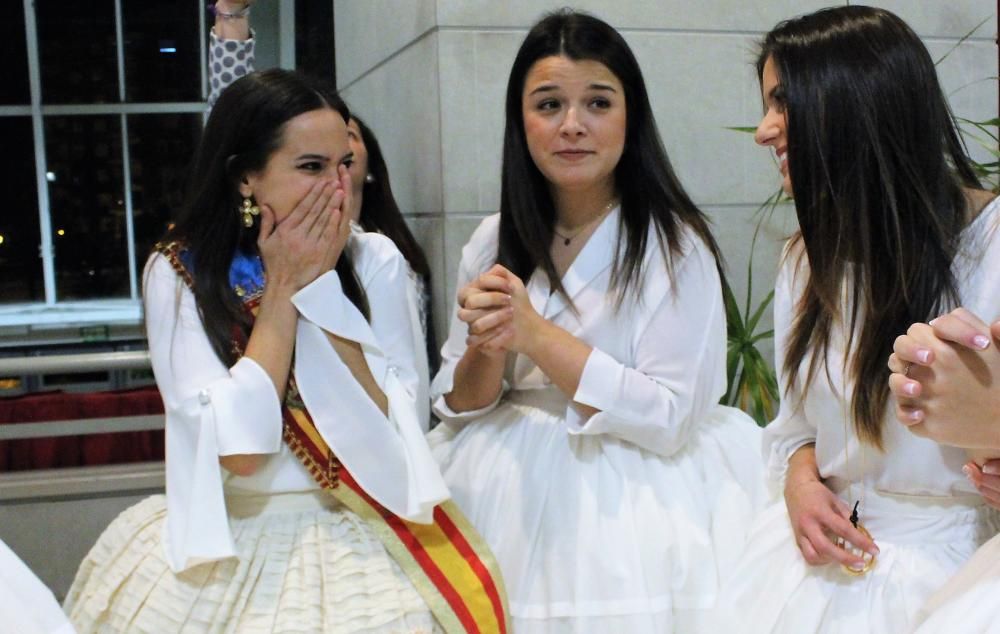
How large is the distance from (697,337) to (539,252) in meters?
0.34

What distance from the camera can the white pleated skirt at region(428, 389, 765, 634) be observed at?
188cm

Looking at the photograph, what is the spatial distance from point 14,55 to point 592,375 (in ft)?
13.6

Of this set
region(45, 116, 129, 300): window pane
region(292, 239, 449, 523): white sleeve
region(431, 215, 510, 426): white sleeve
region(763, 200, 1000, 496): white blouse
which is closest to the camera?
region(763, 200, 1000, 496): white blouse

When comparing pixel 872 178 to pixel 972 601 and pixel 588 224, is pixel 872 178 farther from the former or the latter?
pixel 588 224

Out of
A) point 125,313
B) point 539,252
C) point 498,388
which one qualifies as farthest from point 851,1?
point 125,313

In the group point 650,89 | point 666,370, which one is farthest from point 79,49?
point 666,370

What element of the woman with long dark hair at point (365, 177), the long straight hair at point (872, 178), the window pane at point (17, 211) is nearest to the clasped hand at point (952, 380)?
the long straight hair at point (872, 178)

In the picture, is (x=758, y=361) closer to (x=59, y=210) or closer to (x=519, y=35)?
(x=519, y=35)

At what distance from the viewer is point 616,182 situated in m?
2.21

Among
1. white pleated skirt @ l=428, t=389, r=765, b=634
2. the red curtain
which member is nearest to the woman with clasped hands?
white pleated skirt @ l=428, t=389, r=765, b=634

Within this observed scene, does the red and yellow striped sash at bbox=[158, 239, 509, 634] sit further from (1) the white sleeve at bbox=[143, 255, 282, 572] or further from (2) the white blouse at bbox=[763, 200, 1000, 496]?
(2) the white blouse at bbox=[763, 200, 1000, 496]

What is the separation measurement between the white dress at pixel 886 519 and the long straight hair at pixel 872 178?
0.04 m

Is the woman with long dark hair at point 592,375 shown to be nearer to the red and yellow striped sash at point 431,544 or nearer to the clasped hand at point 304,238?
the red and yellow striped sash at point 431,544

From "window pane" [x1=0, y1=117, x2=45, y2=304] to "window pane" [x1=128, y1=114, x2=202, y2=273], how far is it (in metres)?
0.47
